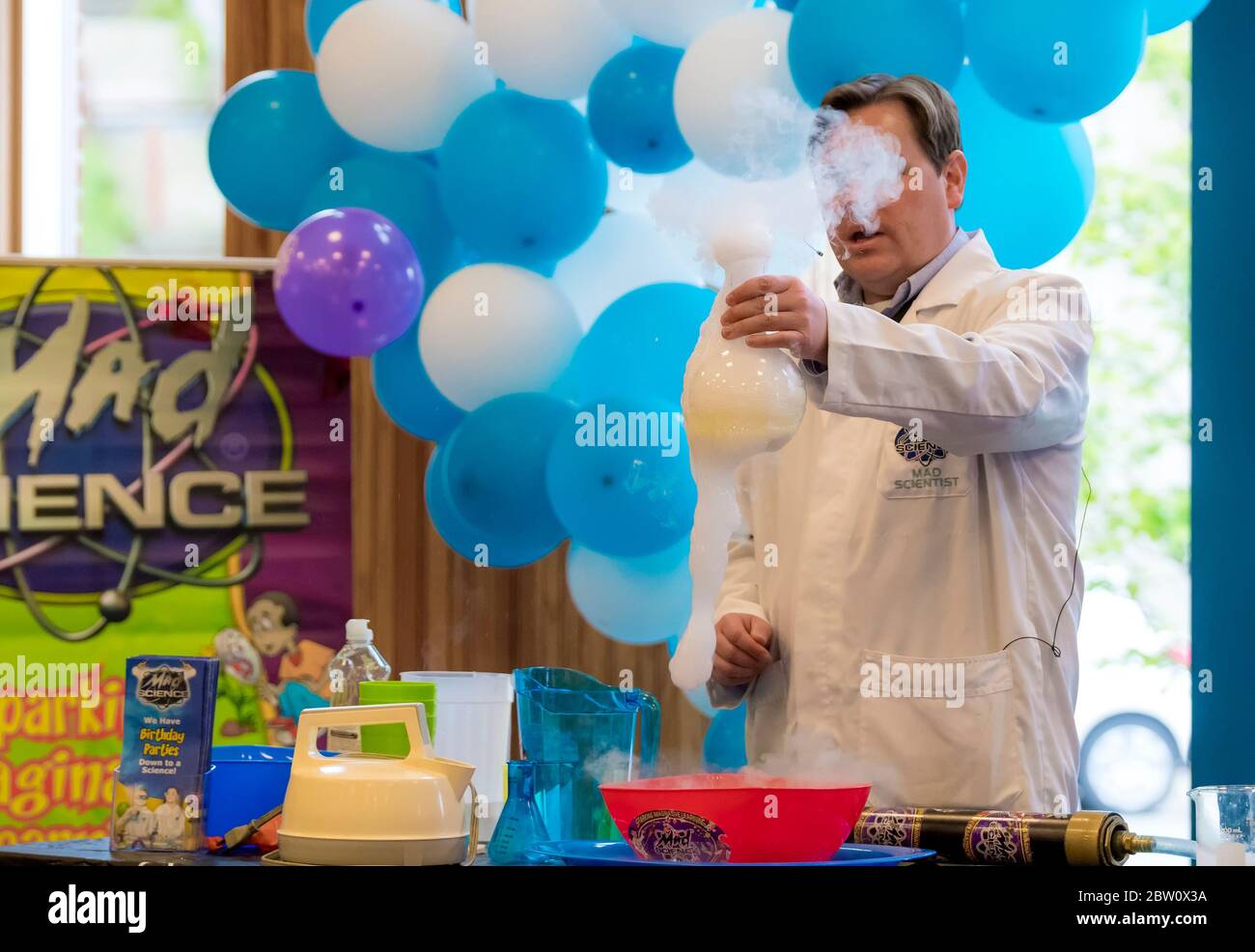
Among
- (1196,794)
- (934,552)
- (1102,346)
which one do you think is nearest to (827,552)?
(934,552)

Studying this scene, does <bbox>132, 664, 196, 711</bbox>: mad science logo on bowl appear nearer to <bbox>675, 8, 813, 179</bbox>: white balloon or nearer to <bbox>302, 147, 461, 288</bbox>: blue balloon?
<bbox>675, 8, 813, 179</bbox>: white balloon

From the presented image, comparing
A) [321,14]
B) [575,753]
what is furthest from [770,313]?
[321,14]

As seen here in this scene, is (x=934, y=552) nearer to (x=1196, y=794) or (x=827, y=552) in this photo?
(x=827, y=552)

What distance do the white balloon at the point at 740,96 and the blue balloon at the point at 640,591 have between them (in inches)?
29.6

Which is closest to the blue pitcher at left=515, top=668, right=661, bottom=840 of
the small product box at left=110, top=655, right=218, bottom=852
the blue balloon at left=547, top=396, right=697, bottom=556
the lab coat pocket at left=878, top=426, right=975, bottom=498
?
the small product box at left=110, top=655, right=218, bottom=852

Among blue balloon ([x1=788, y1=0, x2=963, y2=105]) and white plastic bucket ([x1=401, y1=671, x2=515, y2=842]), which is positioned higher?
blue balloon ([x1=788, y1=0, x2=963, y2=105])

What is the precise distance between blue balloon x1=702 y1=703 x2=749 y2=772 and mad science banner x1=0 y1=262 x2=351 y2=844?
38.8 inches

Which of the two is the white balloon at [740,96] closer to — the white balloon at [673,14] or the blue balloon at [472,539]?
the white balloon at [673,14]

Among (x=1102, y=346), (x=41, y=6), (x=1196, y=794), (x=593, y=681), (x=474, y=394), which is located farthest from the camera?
(x=1102, y=346)

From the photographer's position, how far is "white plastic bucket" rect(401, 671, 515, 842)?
1.76 metres

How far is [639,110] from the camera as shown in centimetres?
268

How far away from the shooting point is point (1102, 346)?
6742 millimetres

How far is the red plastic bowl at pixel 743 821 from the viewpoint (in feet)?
4.03

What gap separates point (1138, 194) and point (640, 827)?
6325 mm
